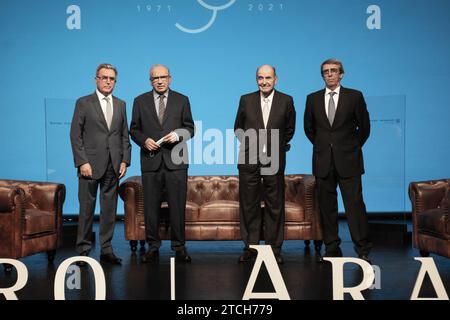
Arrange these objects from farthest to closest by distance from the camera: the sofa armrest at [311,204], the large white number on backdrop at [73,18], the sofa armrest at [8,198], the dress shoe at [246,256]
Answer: the large white number on backdrop at [73,18]
the sofa armrest at [311,204]
the dress shoe at [246,256]
the sofa armrest at [8,198]

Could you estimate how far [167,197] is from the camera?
4.53 meters

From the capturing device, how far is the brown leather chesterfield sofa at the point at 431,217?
13.9 ft

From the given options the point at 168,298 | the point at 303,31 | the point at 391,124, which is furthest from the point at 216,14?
the point at 168,298

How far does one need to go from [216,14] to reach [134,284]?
418 centimetres

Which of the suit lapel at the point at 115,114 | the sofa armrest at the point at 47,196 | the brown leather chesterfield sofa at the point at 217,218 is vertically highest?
the suit lapel at the point at 115,114

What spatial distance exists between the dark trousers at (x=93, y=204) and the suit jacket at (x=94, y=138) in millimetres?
77

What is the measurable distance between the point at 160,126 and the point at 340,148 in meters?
1.50

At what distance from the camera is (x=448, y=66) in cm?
697

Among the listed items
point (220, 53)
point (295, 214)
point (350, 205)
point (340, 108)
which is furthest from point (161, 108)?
point (220, 53)

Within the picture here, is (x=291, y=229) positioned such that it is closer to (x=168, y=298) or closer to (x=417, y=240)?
(x=417, y=240)

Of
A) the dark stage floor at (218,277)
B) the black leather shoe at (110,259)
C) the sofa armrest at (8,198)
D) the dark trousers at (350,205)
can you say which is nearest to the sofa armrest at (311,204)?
the dark stage floor at (218,277)

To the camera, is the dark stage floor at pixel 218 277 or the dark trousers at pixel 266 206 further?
the dark trousers at pixel 266 206

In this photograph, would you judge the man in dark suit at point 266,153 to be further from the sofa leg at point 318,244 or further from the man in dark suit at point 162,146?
the sofa leg at point 318,244

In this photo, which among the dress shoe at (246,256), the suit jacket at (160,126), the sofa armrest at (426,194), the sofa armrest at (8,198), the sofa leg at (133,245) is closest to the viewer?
the sofa armrest at (8,198)
